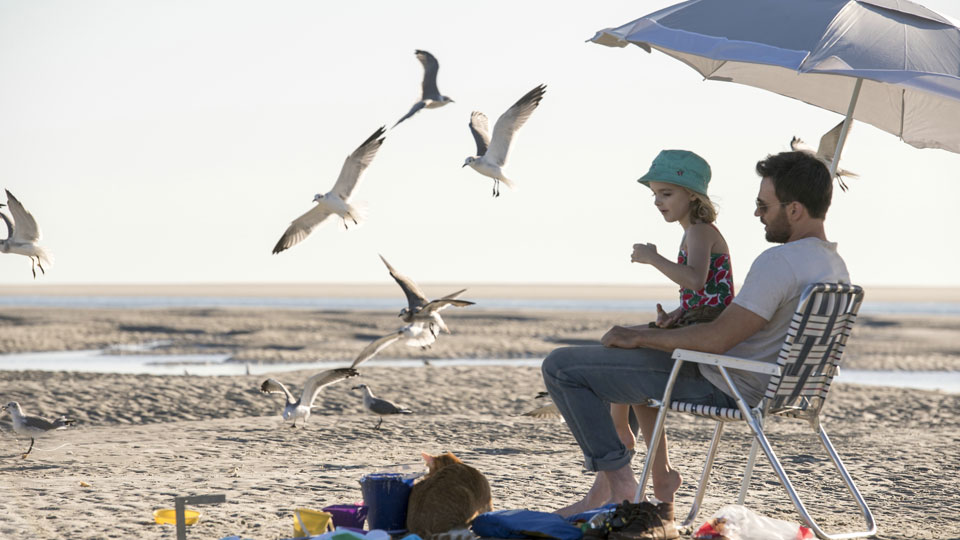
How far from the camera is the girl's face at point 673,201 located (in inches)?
180

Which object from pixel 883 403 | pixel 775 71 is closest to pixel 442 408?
pixel 883 403

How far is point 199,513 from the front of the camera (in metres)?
5.04

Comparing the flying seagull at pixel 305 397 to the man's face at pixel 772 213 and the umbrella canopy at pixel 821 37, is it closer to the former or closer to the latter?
the umbrella canopy at pixel 821 37

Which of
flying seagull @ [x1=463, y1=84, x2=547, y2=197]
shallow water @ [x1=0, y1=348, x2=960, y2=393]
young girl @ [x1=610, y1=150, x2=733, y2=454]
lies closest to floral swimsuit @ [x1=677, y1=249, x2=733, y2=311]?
young girl @ [x1=610, y1=150, x2=733, y2=454]

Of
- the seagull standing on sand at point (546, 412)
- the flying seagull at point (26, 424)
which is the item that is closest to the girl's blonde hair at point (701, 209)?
the seagull standing on sand at point (546, 412)

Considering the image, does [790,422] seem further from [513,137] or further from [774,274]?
[774,274]

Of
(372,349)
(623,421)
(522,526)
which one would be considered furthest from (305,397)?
(522,526)

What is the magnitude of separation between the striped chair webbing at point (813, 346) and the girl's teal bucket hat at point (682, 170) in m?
0.70

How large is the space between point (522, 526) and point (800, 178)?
1649 mm

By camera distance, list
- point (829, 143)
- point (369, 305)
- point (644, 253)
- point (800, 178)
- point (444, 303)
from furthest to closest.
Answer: point (369, 305)
point (444, 303)
point (829, 143)
point (644, 253)
point (800, 178)

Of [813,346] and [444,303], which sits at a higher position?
[444,303]

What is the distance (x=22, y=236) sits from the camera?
934 cm

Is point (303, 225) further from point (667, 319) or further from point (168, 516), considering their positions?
point (667, 319)

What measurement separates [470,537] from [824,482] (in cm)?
301
